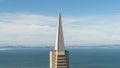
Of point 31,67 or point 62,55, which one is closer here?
point 62,55

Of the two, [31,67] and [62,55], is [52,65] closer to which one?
[62,55]


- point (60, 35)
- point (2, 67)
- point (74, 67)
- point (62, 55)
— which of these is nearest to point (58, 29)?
point (60, 35)

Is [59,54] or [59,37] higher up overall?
[59,37]

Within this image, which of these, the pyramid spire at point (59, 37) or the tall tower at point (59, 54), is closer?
the tall tower at point (59, 54)

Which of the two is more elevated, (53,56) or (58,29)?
(58,29)

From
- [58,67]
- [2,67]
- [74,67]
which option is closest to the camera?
[58,67]

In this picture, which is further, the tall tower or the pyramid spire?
the pyramid spire

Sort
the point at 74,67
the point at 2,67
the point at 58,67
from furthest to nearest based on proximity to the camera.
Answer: the point at 2,67
the point at 74,67
the point at 58,67

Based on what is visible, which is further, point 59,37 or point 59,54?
point 59,54
